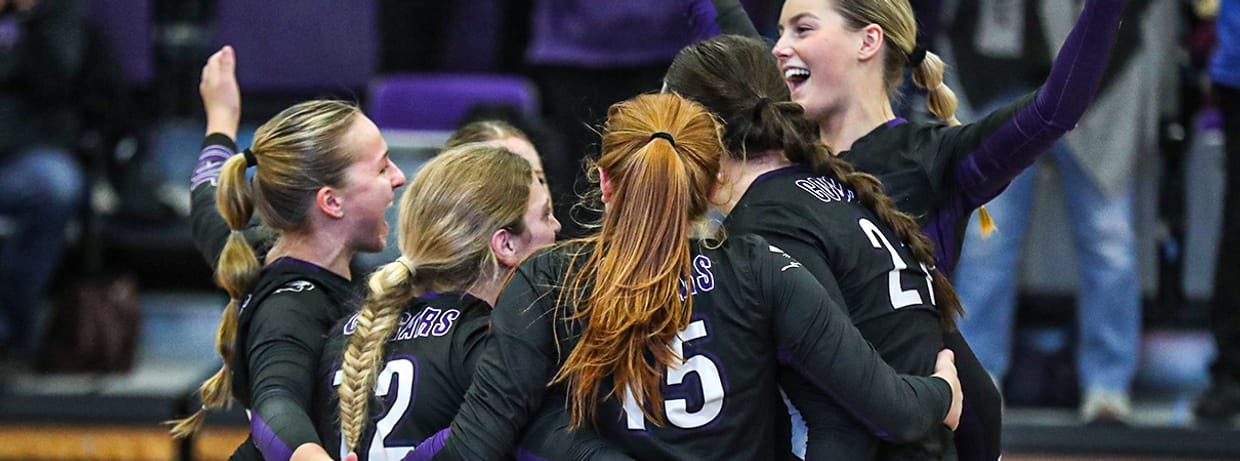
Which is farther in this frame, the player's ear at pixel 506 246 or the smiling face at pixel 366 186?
the smiling face at pixel 366 186

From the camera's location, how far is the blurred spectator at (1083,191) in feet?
15.4

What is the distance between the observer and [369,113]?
5.54 metres

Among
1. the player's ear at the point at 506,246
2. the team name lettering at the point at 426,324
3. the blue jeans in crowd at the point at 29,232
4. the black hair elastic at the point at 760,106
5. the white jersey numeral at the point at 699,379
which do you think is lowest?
the blue jeans in crowd at the point at 29,232

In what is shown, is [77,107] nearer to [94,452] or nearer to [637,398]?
[94,452]

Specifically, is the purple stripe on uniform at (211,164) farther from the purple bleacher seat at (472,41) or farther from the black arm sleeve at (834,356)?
the purple bleacher seat at (472,41)

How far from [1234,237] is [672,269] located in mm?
2827

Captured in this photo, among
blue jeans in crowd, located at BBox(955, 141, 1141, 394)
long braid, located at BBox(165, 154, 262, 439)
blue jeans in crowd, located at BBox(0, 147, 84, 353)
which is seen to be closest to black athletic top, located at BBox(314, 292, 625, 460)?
long braid, located at BBox(165, 154, 262, 439)

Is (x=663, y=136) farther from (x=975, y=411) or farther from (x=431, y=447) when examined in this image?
(x=975, y=411)

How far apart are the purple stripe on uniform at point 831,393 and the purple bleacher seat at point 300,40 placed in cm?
351

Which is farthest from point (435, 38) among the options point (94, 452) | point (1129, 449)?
point (1129, 449)

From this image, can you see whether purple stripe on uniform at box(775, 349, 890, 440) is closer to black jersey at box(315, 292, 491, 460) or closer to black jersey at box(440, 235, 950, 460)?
black jersey at box(440, 235, 950, 460)

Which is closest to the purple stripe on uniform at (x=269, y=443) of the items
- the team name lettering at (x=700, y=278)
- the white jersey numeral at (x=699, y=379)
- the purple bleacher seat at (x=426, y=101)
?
the white jersey numeral at (x=699, y=379)

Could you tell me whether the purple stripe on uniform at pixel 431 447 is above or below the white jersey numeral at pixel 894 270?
below

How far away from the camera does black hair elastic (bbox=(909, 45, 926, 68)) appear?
2.89 metres
